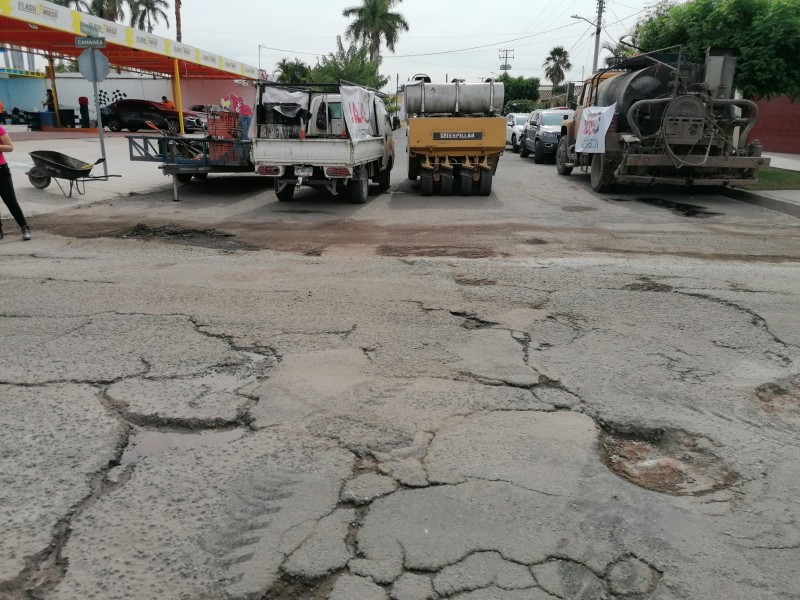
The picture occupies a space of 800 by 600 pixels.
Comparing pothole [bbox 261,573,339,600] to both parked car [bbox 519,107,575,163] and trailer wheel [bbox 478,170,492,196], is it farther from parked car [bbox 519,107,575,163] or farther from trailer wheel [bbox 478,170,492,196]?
parked car [bbox 519,107,575,163]

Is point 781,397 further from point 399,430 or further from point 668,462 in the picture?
point 399,430

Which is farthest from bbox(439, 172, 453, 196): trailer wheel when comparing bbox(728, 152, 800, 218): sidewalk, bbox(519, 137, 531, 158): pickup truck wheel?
bbox(519, 137, 531, 158): pickup truck wheel

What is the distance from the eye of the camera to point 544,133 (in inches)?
879

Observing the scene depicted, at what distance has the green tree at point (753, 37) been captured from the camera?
44.1 feet

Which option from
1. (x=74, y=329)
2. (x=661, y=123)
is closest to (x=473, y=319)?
(x=74, y=329)

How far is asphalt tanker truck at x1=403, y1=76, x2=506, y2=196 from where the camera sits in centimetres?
1292

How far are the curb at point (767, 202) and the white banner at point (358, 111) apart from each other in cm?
782

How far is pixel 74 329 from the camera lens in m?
5.13

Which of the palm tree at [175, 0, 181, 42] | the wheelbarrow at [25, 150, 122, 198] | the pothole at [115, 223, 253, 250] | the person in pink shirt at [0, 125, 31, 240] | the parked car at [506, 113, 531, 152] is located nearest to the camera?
the person in pink shirt at [0, 125, 31, 240]

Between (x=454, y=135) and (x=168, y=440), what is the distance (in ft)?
34.6

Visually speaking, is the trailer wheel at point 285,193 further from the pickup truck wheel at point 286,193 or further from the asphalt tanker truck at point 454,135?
the asphalt tanker truck at point 454,135

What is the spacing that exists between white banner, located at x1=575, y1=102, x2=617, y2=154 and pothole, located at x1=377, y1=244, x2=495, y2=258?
6.52 m

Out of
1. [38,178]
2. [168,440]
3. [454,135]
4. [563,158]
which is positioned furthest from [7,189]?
[563,158]

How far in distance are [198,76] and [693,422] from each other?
132 feet
